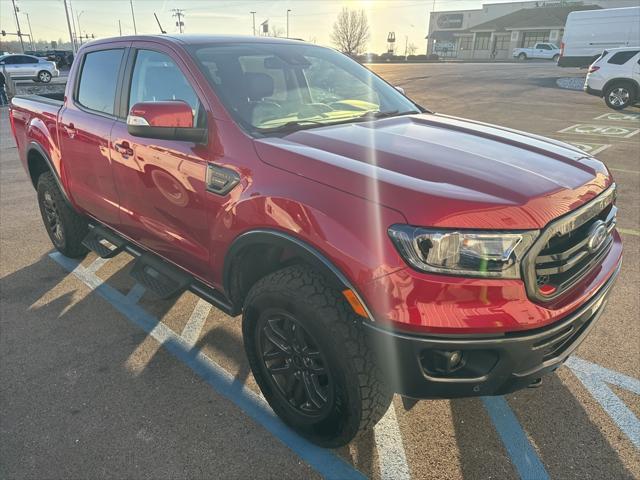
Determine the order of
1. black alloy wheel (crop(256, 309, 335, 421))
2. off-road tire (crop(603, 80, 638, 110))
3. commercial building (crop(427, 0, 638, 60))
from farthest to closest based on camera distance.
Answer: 1. commercial building (crop(427, 0, 638, 60))
2. off-road tire (crop(603, 80, 638, 110))
3. black alloy wheel (crop(256, 309, 335, 421))

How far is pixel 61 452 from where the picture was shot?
231 centimetres

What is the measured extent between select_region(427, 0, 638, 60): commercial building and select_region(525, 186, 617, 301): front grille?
2451 inches

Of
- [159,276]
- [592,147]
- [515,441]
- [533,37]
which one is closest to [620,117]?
[592,147]

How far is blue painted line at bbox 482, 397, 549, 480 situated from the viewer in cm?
219

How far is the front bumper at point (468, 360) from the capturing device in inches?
69.2

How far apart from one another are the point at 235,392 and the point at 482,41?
74996mm

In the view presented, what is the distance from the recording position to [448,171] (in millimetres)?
1986

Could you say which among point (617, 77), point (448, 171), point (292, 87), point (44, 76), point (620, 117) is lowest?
point (620, 117)

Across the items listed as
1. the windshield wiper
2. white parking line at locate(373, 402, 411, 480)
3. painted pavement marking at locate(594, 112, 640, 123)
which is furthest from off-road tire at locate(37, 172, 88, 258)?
painted pavement marking at locate(594, 112, 640, 123)

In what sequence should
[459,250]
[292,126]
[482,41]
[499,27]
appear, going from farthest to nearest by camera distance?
[482,41] < [499,27] < [292,126] < [459,250]

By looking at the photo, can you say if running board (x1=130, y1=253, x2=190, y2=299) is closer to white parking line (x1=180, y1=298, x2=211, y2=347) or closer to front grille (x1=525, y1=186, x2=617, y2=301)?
white parking line (x1=180, y1=298, x2=211, y2=347)

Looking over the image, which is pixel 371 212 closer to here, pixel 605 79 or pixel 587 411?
pixel 587 411

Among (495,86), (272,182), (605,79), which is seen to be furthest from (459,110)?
(272,182)

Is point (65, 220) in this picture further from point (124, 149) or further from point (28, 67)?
point (28, 67)
